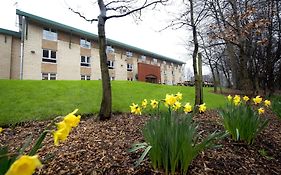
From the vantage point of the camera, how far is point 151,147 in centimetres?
290

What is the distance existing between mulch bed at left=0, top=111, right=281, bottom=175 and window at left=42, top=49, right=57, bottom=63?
19.7 meters

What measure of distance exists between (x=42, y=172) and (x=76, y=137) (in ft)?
4.64

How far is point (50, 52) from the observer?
78.8ft

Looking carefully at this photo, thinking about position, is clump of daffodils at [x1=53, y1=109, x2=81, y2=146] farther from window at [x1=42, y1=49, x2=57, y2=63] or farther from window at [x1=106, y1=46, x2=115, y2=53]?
window at [x1=106, y1=46, x2=115, y2=53]

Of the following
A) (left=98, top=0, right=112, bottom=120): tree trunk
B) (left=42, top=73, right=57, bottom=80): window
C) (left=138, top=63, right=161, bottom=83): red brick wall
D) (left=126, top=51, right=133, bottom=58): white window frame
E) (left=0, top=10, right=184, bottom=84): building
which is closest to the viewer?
(left=98, top=0, right=112, bottom=120): tree trunk

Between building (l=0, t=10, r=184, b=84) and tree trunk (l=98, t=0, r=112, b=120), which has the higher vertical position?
building (l=0, t=10, r=184, b=84)

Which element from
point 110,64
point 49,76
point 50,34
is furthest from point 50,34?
point 110,64

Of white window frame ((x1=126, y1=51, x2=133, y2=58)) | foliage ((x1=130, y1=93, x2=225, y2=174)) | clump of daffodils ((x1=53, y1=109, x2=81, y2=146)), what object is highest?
white window frame ((x1=126, y1=51, x2=133, y2=58))

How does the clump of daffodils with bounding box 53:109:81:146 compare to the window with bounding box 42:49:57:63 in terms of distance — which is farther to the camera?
the window with bounding box 42:49:57:63

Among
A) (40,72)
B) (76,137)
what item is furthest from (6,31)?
(76,137)

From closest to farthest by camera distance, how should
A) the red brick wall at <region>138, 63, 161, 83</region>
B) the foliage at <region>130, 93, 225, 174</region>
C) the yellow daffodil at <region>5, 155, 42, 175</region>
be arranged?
the yellow daffodil at <region>5, 155, 42, 175</region>
the foliage at <region>130, 93, 225, 174</region>
the red brick wall at <region>138, 63, 161, 83</region>

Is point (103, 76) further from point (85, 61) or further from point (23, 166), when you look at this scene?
point (85, 61)

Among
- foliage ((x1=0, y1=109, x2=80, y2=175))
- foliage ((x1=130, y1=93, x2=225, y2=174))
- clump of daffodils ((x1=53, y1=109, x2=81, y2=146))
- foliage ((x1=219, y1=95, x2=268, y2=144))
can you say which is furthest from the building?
clump of daffodils ((x1=53, y1=109, x2=81, y2=146))

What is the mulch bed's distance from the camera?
3021 mm
